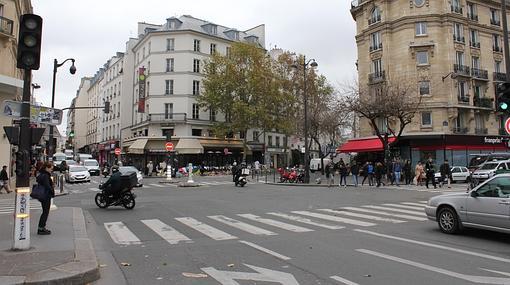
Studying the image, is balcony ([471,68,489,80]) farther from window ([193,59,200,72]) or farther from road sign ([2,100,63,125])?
road sign ([2,100,63,125])

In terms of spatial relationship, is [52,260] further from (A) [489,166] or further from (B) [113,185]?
(A) [489,166]

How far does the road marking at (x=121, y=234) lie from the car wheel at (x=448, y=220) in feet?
22.6

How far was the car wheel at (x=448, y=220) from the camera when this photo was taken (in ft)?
31.5

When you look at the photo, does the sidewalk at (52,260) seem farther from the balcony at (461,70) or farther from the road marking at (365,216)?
the balcony at (461,70)

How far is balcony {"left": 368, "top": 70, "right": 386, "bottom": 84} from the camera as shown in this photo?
40125 millimetres

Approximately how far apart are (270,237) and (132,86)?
2210 inches

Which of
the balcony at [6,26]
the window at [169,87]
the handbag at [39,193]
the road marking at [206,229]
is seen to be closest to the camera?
the handbag at [39,193]

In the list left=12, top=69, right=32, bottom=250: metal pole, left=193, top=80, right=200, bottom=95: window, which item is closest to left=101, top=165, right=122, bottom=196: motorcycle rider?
left=12, top=69, right=32, bottom=250: metal pole

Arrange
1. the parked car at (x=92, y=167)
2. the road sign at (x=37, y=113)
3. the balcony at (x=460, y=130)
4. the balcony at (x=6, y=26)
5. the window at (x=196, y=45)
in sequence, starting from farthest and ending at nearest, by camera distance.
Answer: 1. the window at (x=196, y=45)
2. the parked car at (x=92, y=167)
3. the balcony at (x=460, y=130)
4. the balcony at (x=6, y=26)
5. the road sign at (x=37, y=113)

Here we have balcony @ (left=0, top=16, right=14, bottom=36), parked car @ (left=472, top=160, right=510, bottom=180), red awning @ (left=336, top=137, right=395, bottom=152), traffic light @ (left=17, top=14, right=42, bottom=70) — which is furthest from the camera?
red awning @ (left=336, top=137, right=395, bottom=152)

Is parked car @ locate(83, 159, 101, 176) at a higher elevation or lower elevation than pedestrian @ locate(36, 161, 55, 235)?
higher

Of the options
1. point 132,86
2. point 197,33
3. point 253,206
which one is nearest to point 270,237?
point 253,206

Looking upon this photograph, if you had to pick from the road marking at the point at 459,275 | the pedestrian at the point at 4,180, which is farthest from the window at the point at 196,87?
the road marking at the point at 459,275

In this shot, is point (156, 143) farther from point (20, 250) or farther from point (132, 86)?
point (20, 250)
